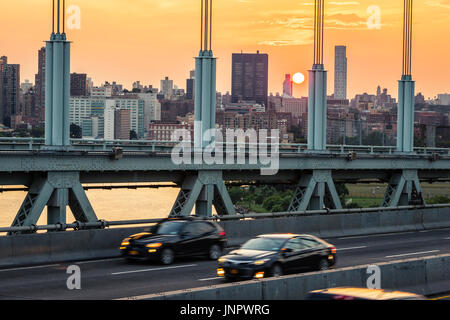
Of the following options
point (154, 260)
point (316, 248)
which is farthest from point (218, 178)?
point (316, 248)

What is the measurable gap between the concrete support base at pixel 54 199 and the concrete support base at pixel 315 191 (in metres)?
Answer: 11.8

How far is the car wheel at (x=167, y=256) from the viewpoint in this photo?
22172 millimetres

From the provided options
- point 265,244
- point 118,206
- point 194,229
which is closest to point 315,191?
point 194,229

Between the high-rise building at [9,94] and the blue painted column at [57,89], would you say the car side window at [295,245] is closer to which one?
the blue painted column at [57,89]

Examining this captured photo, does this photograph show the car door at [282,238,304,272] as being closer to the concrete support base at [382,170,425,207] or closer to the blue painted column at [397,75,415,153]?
the concrete support base at [382,170,425,207]

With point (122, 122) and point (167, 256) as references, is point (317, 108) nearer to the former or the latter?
point (167, 256)

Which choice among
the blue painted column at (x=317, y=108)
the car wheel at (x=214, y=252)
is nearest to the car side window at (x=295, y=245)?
the car wheel at (x=214, y=252)

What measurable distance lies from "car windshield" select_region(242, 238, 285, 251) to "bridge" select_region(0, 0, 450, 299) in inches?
49.5

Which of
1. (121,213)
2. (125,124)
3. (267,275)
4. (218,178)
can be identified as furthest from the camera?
(125,124)

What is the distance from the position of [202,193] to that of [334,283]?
17404 millimetres

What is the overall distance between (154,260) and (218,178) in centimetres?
1031

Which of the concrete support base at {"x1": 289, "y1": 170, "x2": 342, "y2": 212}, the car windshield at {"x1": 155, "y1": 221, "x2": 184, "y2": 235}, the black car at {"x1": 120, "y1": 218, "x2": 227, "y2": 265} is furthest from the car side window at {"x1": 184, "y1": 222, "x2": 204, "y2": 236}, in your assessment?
the concrete support base at {"x1": 289, "y1": 170, "x2": 342, "y2": 212}

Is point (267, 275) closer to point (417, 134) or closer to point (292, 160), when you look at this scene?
point (292, 160)
